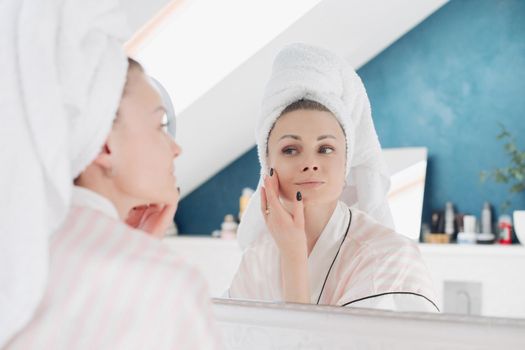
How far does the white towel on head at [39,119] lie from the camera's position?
2.41 ft

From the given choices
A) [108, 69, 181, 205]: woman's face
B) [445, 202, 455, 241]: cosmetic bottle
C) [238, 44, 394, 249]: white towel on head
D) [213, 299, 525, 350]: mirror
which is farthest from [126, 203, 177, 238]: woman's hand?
[445, 202, 455, 241]: cosmetic bottle

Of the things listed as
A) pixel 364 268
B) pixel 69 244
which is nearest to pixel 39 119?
pixel 69 244

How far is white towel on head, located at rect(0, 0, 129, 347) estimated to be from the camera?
734 mm

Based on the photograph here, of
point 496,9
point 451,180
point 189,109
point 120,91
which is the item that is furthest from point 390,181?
point 120,91

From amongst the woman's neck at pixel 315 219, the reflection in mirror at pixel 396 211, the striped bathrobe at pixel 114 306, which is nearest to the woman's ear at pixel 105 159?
the striped bathrobe at pixel 114 306

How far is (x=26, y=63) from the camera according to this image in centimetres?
77

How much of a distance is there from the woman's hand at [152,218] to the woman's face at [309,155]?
318mm

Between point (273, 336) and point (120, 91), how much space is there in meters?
0.79

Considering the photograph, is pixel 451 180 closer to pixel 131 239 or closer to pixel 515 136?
pixel 515 136

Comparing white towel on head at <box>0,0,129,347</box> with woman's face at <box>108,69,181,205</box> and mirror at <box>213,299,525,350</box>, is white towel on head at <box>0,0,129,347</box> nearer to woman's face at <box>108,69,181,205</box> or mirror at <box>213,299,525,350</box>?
woman's face at <box>108,69,181,205</box>

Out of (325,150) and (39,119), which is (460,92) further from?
(39,119)

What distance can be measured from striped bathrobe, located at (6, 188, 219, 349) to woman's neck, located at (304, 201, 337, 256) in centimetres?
64

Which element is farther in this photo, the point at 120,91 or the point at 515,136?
the point at 515,136

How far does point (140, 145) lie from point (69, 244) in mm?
207
